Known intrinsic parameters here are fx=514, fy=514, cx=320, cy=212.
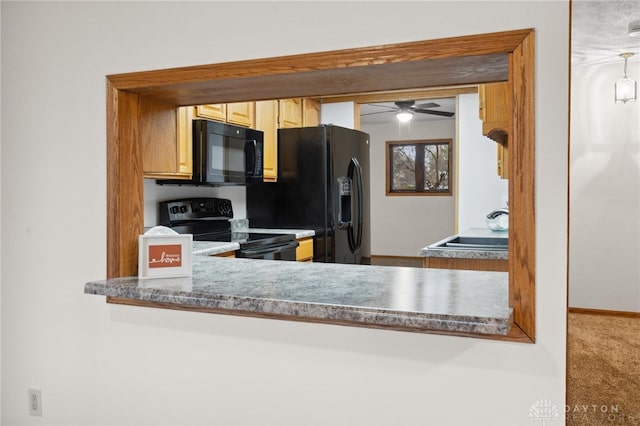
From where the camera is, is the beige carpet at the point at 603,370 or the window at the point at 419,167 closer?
the beige carpet at the point at 603,370

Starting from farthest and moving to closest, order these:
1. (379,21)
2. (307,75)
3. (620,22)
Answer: (620,22) → (307,75) → (379,21)

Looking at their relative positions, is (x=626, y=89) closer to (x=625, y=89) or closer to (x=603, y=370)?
(x=625, y=89)

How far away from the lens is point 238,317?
1684 millimetres

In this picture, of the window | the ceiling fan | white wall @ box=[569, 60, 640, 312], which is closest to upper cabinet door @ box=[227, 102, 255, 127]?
the ceiling fan

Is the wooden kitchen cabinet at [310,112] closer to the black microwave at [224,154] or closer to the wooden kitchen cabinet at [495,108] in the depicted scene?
the black microwave at [224,154]

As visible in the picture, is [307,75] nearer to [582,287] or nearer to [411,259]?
[582,287]

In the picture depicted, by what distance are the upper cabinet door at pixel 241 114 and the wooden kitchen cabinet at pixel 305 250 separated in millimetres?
989

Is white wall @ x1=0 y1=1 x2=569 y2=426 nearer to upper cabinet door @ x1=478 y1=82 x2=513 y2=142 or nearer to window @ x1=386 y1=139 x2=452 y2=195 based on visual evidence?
upper cabinet door @ x1=478 y1=82 x2=513 y2=142

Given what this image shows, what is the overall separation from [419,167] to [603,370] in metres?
5.13

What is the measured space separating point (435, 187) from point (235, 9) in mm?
6995

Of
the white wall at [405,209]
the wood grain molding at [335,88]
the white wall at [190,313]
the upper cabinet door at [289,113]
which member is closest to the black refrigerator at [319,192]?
the upper cabinet door at [289,113]

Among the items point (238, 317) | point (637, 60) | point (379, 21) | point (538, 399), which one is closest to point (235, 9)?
point (379, 21)

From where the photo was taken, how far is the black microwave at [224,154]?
10.6 feet

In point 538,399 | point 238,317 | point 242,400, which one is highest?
point 238,317
